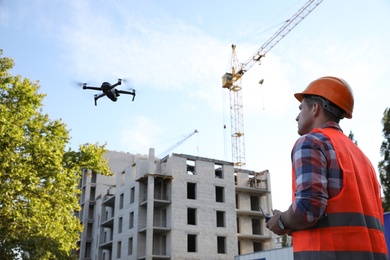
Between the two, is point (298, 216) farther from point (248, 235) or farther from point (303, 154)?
point (248, 235)

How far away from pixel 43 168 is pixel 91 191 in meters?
45.3

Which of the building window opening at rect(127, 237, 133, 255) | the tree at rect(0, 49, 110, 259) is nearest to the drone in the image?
the tree at rect(0, 49, 110, 259)

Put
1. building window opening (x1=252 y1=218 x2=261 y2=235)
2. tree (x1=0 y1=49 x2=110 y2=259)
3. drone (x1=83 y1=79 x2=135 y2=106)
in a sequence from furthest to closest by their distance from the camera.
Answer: building window opening (x1=252 y1=218 x2=261 y2=235) → tree (x1=0 y1=49 x2=110 y2=259) → drone (x1=83 y1=79 x2=135 y2=106)

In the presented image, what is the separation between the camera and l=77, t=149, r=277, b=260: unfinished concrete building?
40.8 metres

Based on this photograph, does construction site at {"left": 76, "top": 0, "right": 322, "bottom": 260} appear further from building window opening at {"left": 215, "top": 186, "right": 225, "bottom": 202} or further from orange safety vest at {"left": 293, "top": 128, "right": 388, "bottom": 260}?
orange safety vest at {"left": 293, "top": 128, "right": 388, "bottom": 260}

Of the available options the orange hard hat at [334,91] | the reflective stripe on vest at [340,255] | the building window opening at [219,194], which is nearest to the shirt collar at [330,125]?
the orange hard hat at [334,91]

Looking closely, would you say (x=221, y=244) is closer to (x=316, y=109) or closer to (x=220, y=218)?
(x=220, y=218)

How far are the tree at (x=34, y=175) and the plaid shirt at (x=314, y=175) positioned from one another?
58.2ft

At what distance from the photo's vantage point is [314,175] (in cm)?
197

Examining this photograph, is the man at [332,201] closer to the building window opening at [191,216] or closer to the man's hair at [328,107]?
the man's hair at [328,107]

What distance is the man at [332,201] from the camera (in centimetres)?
188

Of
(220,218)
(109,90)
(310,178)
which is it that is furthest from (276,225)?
(220,218)

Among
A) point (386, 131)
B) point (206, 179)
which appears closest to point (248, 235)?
point (206, 179)

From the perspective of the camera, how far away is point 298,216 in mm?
1955
